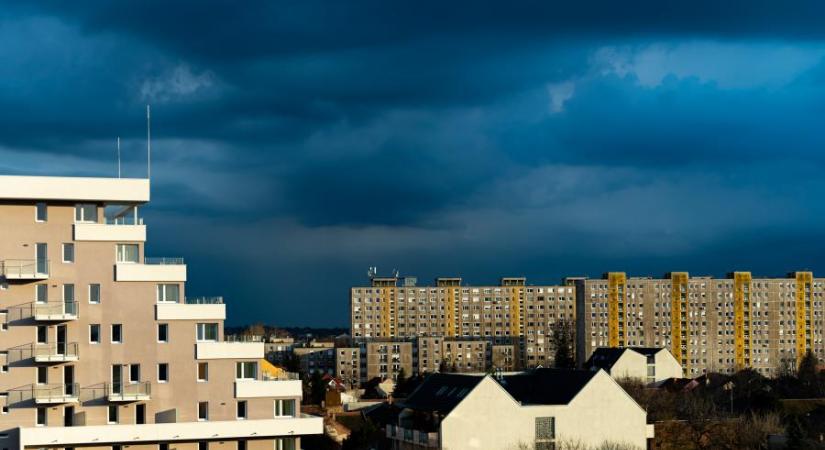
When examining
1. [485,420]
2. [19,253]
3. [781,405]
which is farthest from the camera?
[781,405]

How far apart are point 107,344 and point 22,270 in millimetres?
4529

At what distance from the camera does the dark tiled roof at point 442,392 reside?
7281 cm

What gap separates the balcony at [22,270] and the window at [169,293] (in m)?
4.64

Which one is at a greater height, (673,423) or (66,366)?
(66,366)

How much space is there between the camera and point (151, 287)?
51.1 m

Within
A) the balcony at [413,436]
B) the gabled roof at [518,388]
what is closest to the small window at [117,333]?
the balcony at [413,436]

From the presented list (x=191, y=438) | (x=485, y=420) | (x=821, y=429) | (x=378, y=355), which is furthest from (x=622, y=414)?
(x=378, y=355)

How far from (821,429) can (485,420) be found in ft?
95.9

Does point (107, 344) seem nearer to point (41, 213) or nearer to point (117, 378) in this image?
point (117, 378)

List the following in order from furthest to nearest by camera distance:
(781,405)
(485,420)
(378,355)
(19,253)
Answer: (378,355) < (781,405) < (485,420) < (19,253)

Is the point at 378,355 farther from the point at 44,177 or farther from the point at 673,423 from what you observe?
the point at 44,177

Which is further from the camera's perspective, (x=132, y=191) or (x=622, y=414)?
(x=622, y=414)

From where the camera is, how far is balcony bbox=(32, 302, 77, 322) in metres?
49.1

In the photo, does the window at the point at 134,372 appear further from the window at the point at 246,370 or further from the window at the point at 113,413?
the window at the point at 246,370
